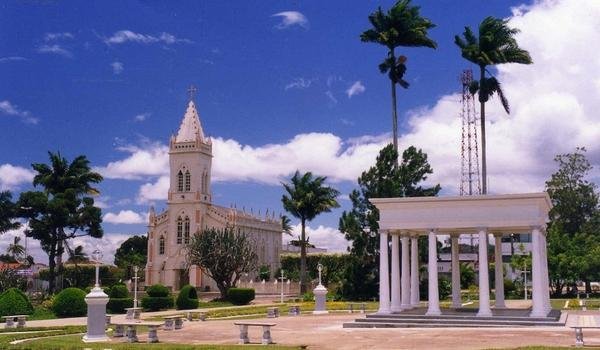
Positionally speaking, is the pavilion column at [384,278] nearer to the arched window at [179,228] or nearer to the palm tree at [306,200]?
the palm tree at [306,200]

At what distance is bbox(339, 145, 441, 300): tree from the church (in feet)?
102

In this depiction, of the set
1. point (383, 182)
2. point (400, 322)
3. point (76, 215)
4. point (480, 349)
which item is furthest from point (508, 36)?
point (76, 215)

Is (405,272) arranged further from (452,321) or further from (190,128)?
(190,128)

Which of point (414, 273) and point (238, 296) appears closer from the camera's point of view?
point (414, 273)

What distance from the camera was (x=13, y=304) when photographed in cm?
4328

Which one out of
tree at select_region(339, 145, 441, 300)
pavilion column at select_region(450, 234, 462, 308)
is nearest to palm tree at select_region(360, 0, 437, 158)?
tree at select_region(339, 145, 441, 300)

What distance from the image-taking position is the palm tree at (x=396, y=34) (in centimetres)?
5456

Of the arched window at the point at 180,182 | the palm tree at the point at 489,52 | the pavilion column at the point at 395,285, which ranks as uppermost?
the palm tree at the point at 489,52

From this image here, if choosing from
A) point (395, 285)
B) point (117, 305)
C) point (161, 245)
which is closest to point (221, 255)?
point (117, 305)

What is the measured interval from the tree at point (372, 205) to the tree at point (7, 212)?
107 feet

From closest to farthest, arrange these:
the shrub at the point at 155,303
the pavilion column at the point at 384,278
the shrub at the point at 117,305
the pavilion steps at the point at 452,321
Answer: the pavilion steps at the point at 452,321
the pavilion column at the point at 384,278
the shrub at the point at 117,305
the shrub at the point at 155,303

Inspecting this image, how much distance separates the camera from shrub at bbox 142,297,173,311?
5259 centimetres

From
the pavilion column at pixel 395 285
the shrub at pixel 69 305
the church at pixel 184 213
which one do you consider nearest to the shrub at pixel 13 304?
the shrub at pixel 69 305

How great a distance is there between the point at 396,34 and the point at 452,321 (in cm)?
2904
